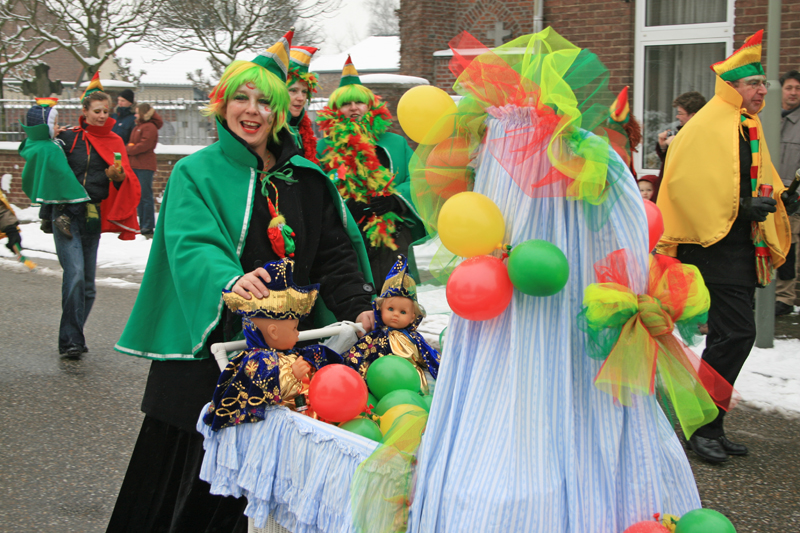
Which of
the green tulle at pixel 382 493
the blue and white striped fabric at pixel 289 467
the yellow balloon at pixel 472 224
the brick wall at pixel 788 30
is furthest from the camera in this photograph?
the brick wall at pixel 788 30

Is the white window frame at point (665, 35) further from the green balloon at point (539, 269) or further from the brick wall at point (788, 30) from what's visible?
the green balloon at point (539, 269)

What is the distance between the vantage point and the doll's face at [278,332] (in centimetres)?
248

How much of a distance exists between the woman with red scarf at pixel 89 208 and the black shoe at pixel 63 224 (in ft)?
0.08

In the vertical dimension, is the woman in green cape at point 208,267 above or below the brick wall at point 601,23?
below

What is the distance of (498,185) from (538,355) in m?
0.43

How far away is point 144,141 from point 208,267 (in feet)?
34.6

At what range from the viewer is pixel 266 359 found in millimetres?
2391

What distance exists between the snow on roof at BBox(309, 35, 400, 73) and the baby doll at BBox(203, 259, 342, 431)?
3049 centimetres

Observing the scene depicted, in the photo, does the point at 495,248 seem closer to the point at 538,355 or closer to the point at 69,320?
the point at 538,355

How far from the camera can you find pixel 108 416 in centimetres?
483

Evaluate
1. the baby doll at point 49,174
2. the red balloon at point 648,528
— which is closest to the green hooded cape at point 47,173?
the baby doll at point 49,174

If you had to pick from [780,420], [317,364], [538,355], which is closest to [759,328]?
[780,420]

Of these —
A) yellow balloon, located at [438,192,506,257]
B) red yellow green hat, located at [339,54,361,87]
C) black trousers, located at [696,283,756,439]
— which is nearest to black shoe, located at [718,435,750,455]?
black trousers, located at [696,283,756,439]

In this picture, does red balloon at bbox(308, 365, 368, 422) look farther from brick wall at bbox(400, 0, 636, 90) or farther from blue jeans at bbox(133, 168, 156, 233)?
blue jeans at bbox(133, 168, 156, 233)
